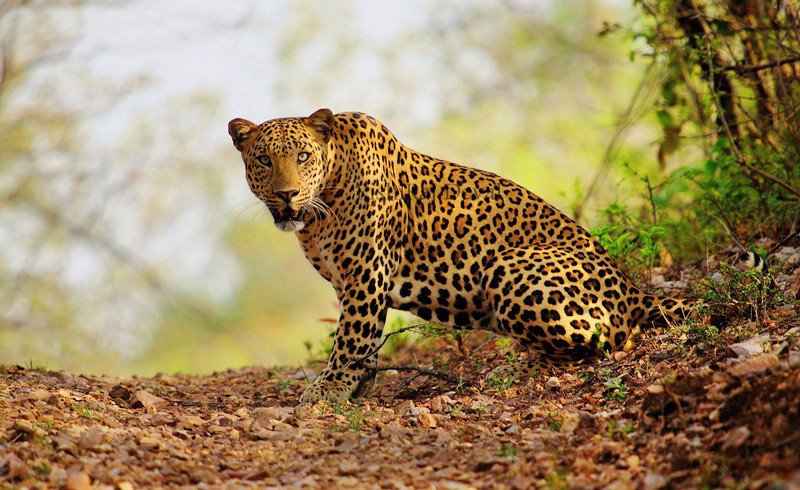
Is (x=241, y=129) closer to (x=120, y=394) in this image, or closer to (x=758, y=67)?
(x=120, y=394)

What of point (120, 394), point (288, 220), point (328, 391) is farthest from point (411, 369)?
point (120, 394)

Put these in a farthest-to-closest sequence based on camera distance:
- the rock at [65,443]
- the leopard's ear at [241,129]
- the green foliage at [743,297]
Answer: the leopard's ear at [241,129], the green foliage at [743,297], the rock at [65,443]

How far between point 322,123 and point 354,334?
187 cm

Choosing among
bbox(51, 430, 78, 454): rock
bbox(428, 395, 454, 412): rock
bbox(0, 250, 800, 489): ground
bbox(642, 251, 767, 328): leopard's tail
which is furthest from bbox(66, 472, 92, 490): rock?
bbox(642, 251, 767, 328): leopard's tail

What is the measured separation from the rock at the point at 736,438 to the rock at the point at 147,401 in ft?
14.8

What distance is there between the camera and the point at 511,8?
29250 millimetres

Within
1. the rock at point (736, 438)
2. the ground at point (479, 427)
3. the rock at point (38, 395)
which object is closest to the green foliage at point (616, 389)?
the ground at point (479, 427)

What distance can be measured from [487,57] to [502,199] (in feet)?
73.2

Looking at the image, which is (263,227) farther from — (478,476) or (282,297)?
(478,476)

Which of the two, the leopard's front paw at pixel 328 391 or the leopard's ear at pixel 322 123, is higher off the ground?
the leopard's ear at pixel 322 123

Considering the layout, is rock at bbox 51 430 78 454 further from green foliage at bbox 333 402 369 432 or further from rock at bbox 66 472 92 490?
green foliage at bbox 333 402 369 432

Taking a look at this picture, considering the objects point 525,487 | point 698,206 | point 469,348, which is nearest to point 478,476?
point 525,487

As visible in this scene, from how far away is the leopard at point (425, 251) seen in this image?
7.72 meters

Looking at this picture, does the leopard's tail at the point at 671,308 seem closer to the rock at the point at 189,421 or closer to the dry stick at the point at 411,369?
the dry stick at the point at 411,369
